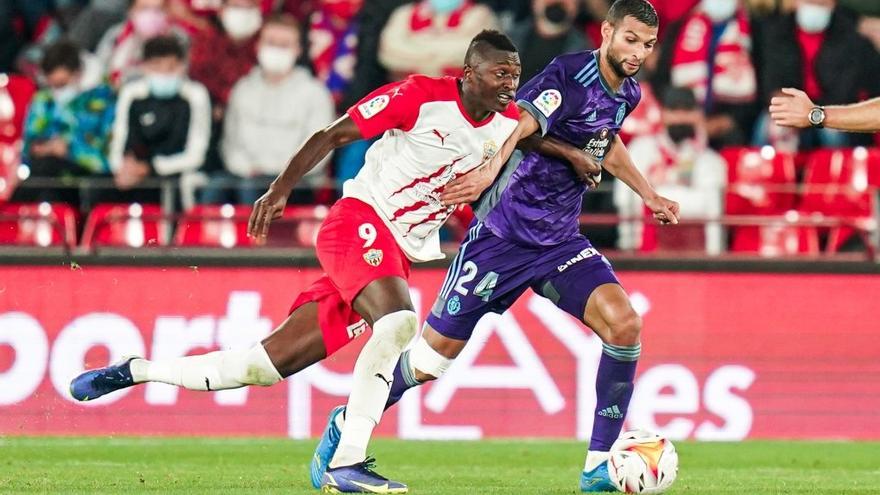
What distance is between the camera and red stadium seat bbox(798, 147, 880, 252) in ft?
47.9

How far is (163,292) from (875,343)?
214 inches

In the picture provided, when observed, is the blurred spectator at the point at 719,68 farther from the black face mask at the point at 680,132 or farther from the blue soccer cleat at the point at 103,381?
the blue soccer cleat at the point at 103,381

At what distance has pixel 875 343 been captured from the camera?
45.8 feet

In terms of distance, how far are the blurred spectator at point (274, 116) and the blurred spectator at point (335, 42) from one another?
747mm

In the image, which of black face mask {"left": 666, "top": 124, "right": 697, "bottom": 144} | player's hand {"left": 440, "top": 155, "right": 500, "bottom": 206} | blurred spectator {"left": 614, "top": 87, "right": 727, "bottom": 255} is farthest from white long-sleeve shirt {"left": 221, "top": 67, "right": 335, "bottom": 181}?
player's hand {"left": 440, "top": 155, "right": 500, "bottom": 206}

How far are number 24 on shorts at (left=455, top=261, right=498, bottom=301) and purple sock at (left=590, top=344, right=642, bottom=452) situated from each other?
804mm

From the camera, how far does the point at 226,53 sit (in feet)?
52.6

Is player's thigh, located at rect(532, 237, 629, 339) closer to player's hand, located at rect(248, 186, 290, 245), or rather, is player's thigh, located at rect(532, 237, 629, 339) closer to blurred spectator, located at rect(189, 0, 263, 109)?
player's hand, located at rect(248, 186, 290, 245)

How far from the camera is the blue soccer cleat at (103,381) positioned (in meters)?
9.42

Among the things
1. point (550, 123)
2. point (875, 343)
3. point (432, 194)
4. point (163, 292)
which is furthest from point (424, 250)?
→ point (875, 343)

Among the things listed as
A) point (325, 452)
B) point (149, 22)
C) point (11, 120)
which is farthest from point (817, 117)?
point (11, 120)

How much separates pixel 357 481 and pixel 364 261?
109cm

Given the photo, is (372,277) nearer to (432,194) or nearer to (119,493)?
(432,194)

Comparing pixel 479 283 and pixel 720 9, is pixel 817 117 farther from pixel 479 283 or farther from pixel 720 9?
pixel 720 9
